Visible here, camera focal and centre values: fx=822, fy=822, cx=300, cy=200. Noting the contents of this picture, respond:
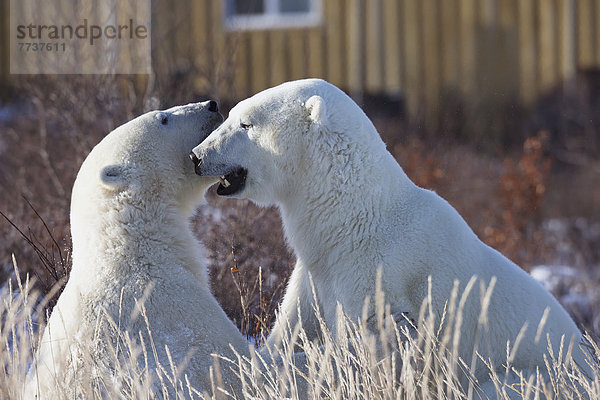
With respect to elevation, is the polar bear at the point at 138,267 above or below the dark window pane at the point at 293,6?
below

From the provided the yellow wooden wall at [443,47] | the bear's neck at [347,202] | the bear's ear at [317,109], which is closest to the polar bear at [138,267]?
the bear's neck at [347,202]

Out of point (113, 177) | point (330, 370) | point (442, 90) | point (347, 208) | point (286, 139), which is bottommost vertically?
point (442, 90)

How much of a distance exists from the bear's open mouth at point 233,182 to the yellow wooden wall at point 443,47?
350 inches

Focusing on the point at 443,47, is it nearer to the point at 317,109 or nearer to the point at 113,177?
the point at 317,109

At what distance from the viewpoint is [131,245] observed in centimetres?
328

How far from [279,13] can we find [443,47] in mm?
2568

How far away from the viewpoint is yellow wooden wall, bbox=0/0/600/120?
12.3m

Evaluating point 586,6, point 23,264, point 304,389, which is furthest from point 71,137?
point 586,6

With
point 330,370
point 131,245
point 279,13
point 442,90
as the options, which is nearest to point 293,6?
point 279,13

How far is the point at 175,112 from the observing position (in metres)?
3.71

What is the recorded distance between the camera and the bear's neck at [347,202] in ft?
10.7

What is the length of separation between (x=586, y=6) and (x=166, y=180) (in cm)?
1044

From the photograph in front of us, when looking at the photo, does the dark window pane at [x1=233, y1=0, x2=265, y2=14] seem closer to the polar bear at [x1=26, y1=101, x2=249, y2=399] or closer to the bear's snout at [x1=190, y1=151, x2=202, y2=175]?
the polar bear at [x1=26, y1=101, x2=249, y2=399]

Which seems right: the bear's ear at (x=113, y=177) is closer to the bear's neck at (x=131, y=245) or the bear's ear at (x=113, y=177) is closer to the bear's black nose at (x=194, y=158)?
the bear's neck at (x=131, y=245)
